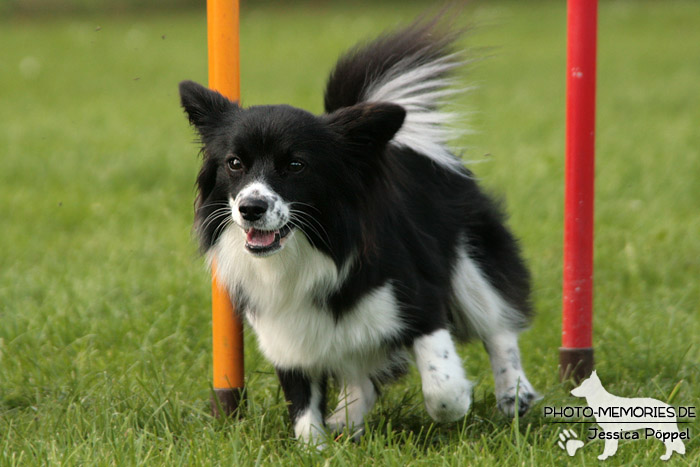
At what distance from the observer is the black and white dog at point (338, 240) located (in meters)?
2.98

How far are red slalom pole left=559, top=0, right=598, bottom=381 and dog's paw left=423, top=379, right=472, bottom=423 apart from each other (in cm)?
67

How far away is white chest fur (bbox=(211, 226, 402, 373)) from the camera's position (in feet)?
10.2

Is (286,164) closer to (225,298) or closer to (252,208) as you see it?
(252,208)

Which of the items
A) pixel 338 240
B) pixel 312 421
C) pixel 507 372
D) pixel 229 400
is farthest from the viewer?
pixel 507 372

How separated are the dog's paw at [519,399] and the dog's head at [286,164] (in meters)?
0.98

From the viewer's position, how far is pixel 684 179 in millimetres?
7039

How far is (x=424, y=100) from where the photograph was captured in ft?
12.1

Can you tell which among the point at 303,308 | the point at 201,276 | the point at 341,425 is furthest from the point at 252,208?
the point at 201,276

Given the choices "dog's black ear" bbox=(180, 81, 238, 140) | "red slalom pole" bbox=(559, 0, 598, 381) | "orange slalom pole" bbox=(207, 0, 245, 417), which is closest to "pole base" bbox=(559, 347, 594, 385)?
"red slalom pole" bbox=(559, 0, 598, 381)

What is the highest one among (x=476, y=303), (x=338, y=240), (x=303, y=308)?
(x=338, y=240)

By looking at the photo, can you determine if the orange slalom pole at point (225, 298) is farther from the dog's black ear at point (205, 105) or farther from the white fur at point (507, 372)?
the white fur at point (507, 372)

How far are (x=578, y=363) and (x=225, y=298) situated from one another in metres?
→ 1.43

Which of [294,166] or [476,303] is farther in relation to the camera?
[476,303]

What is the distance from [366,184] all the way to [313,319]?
1.64ft
